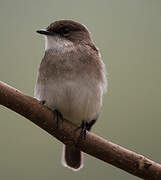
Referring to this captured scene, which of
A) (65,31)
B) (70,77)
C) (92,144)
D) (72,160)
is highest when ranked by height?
(65,31)

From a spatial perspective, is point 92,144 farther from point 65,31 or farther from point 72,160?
point 65,31

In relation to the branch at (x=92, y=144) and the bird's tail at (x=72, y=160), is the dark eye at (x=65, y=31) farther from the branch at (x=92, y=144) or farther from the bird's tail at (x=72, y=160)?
the branch at (x=92, y=144)

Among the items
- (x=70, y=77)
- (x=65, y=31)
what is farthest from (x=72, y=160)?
(x=65, y=31)

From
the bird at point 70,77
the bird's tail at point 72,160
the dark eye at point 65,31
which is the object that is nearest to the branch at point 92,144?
the bird at point 70,77

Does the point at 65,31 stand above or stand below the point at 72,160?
above

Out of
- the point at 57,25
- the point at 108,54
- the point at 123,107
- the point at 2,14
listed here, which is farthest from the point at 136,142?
the point at 2,14

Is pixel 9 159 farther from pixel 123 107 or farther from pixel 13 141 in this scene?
pixel 123 107

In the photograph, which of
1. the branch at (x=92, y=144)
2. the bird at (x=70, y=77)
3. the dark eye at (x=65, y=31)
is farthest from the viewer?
the dark eye at (x=65, y=31)
